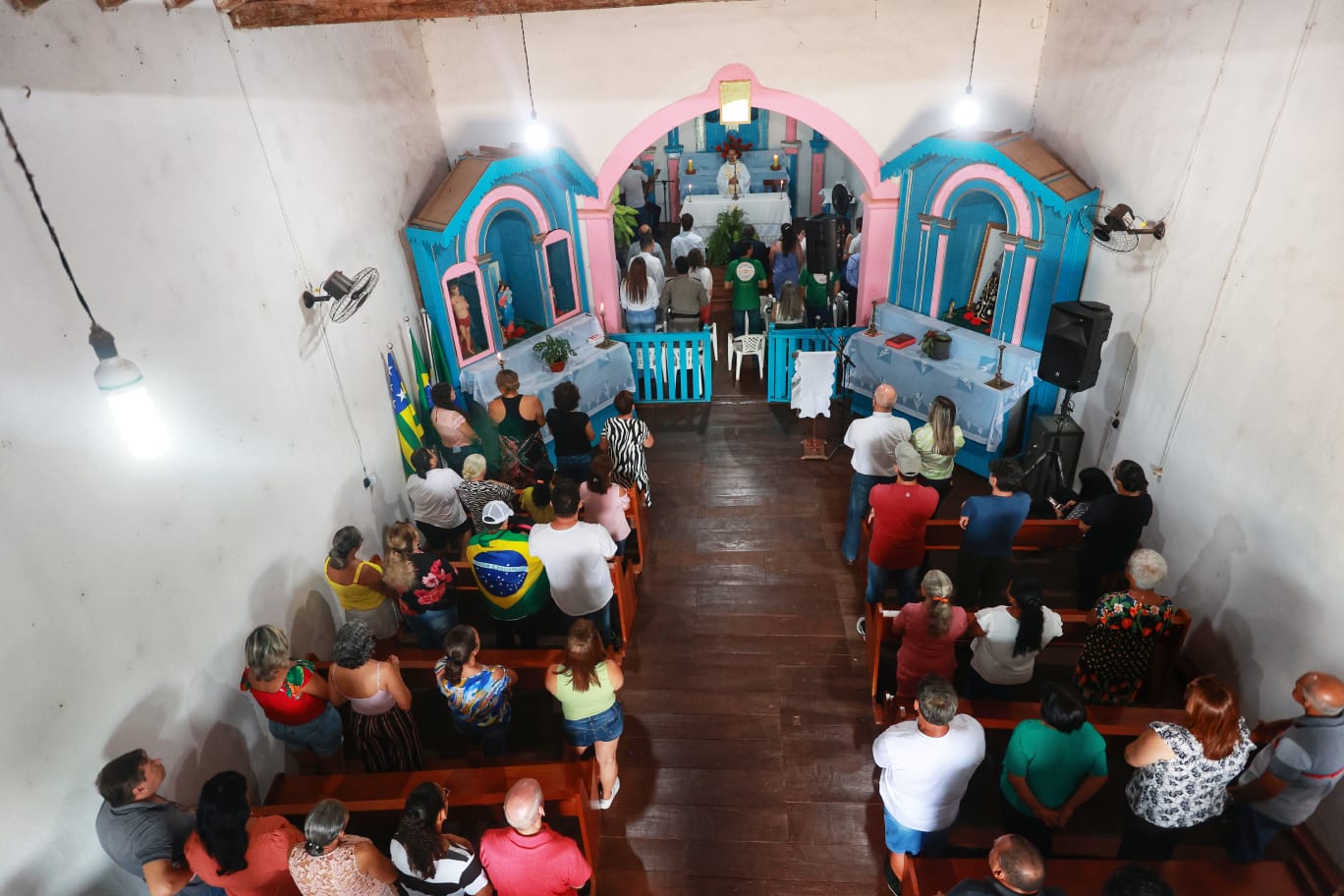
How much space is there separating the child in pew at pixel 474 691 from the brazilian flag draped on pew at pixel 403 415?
2665 millimetres

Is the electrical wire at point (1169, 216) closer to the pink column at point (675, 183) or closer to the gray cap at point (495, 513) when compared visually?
the gray cap at point (495, 513)

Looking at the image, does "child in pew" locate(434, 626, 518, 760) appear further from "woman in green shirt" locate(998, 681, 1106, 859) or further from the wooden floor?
"woman in green shirt" locate(998, 681, 1106, 859)

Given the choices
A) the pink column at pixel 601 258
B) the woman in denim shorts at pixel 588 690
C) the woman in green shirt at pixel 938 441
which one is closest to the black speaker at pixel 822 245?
the pink column at pixel 601 258

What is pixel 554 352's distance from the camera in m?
7.54

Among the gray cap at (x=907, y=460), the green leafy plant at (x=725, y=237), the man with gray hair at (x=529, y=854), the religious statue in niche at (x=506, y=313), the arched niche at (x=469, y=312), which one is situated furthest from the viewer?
the green leafy plant at (x=725, y=237)

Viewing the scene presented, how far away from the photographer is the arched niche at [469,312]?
22.4 ft

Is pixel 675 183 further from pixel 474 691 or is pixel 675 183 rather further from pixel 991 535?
pixel 474 691

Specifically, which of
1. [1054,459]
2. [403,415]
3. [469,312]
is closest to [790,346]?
[1054,459]

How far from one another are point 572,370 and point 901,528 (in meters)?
3.92

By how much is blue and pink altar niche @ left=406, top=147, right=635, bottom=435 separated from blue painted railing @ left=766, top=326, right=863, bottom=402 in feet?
5.20

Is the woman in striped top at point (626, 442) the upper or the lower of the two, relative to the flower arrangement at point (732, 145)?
lower

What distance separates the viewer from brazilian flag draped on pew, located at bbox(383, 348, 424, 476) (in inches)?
241

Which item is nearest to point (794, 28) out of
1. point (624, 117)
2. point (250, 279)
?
point (624, 117)

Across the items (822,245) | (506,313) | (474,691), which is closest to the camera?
(474,691)
